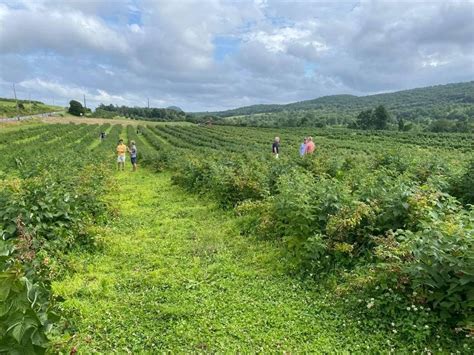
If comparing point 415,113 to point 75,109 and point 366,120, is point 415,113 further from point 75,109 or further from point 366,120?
point 75,109

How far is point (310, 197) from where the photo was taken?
6.82 m

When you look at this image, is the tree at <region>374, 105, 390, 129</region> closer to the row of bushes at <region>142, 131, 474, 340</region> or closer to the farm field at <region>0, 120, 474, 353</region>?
the row of bushes at <region>142, 131, 474, 340</region>

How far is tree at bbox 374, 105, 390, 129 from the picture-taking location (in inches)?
3235

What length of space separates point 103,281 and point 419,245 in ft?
15.1

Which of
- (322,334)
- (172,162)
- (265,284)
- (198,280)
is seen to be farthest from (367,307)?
(172,162)

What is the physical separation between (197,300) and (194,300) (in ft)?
0.14

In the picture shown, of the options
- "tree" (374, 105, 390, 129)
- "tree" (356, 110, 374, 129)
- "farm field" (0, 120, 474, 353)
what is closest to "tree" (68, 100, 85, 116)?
"tree" (356, 110, 374, 129)

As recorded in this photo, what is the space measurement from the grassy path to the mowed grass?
13 millimetres

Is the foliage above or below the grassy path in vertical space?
above

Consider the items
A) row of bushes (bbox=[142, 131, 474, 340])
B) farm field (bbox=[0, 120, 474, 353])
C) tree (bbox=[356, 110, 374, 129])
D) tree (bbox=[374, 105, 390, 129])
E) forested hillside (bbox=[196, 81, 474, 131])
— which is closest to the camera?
farm field (bbox=[0, 120, 474, 353])

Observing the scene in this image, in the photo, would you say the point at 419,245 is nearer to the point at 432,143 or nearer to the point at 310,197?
the point at 310,197

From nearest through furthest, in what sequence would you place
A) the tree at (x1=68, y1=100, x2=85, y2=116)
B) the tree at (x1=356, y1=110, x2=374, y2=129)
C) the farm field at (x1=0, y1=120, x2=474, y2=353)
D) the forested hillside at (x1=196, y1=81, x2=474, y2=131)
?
the farm field at (x1=0, y1=120, x2=474, y2=353) → the tree at (x1=356, y1=110, x2=374, y2=129) → the forested hillside at (x1=196, y1=81, x2=474, y2=131) → the tree at (x1=68, y1=100, x2=85, y2=116)

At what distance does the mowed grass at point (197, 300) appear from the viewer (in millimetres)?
4191

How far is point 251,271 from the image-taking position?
607 cm
